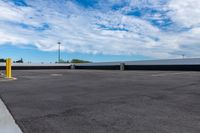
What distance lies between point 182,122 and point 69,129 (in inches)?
85.7

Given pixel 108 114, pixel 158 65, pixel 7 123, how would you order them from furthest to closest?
pixel 158 65
pixel 108 114
pixel 7 123

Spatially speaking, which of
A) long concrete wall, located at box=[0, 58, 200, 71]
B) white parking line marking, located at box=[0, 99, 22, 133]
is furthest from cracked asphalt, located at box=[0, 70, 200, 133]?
long concrete wall, located at box=[0, 58, 200, 71]

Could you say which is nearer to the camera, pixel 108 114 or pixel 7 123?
pixel 7 123

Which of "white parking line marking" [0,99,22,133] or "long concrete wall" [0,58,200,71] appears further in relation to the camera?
"long concrete wall" [0,58,200,71]

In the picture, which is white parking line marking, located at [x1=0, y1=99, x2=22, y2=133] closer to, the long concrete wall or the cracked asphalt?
the cracked asphalt

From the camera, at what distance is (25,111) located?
18.6 ft

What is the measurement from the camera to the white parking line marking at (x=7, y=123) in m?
4.30

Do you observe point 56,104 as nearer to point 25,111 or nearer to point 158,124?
point 25,111

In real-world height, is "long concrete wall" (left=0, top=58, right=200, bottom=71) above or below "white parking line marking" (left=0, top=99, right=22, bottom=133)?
above

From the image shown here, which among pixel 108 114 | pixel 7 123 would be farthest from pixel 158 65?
Answer: pixel 7 123

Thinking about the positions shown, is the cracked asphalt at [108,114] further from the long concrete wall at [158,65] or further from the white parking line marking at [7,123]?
the long concrete wall at [158,65]

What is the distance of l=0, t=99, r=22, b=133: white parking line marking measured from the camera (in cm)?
430

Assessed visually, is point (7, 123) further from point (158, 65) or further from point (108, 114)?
point (158, 65)

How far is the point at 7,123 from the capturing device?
185 inches
